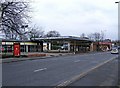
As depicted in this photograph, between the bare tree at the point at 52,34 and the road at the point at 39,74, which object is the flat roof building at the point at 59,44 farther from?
the road at the point at 39,74

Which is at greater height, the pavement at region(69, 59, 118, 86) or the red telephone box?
the red telephone box

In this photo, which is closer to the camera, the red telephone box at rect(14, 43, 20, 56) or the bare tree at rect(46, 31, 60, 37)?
the red telephone box at rect(14, 43, 20, 56)

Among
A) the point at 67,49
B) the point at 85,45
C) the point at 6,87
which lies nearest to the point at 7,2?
the point at 6,87

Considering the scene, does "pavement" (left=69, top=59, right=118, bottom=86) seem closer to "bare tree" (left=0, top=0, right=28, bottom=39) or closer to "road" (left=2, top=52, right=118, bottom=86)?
"road" (left=2, top=52, right=118, bottom=86)

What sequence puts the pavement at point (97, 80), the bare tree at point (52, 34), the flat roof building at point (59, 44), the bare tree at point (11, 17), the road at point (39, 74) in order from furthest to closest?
the bare tree at point (52, 34) < the flat roof building at point (59, 44) < the bare tree at point (11, 17) < the road at point (39, 74) < the pavement at point (97, 80)

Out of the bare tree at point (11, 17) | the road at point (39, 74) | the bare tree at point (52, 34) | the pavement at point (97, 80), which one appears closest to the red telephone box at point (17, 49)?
the bare tree at point (11, 17)

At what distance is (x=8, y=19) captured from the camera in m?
39.0

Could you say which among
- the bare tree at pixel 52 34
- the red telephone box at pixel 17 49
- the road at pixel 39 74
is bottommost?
the road at pixel 39 74

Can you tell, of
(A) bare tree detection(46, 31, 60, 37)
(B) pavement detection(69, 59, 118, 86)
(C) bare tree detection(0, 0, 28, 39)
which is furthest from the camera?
(A) bare tree detection(46, 31, 60, 37)

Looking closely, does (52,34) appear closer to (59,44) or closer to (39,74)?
(59,44)

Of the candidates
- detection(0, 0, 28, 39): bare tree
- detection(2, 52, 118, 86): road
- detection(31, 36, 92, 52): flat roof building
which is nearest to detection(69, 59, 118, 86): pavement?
detection(2, 52, 118, 86): road

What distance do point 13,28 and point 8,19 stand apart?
4.57ft

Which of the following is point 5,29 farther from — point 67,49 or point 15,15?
point 67,49

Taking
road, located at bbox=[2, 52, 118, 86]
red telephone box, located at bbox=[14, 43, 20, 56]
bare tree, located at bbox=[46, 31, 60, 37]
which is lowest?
road, located at bbox=[2, 52, 118, 86]
